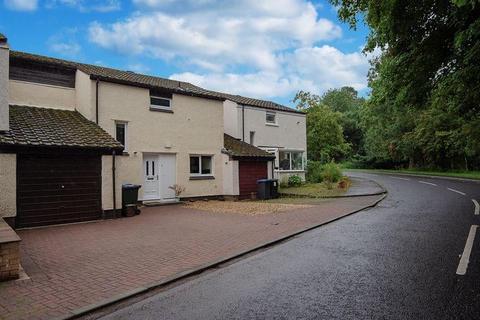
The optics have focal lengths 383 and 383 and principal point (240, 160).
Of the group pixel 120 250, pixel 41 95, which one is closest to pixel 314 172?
pixel 41 95

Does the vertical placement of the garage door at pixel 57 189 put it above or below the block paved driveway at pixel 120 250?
above

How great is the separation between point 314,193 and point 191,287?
53.9 ft

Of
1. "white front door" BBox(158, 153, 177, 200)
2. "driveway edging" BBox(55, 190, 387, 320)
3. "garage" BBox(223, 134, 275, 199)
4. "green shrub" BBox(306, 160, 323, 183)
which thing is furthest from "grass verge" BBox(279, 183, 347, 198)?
"driveway edging" BBox(55, 190, 387, 320)

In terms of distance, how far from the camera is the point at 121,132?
17344 mm

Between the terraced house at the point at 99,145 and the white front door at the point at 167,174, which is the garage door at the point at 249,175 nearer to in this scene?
the terraced house at the point at 99,145

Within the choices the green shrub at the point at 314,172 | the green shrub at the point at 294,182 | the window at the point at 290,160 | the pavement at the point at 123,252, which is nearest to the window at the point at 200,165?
the pavement at the point at 123,252

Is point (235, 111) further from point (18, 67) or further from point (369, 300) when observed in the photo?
point (369, 300)

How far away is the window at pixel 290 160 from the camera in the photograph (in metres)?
27.8

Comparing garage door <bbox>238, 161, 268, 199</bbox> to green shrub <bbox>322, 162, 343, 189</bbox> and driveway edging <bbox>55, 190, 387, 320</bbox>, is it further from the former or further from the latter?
driveway edging <bbox>55, 190, 387, 320</bbox>

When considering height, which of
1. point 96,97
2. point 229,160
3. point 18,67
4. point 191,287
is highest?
point 18,67

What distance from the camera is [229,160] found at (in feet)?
67.9

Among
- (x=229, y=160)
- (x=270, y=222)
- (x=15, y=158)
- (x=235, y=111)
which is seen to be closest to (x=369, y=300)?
(x=270, y=222)

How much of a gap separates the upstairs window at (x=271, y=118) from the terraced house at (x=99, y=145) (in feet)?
8.12

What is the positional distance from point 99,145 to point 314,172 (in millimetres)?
19490
